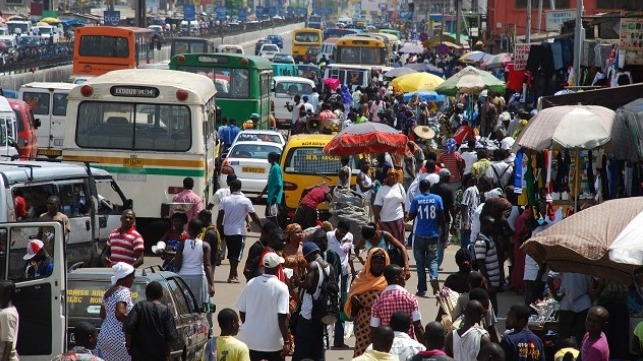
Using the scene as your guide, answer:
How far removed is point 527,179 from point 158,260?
19.1 ft

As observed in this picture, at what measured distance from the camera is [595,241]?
9875 millimetres

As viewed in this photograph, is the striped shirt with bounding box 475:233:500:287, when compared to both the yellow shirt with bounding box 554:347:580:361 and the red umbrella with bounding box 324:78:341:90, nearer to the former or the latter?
the yellow shirt with bounding box 554:347:580:361

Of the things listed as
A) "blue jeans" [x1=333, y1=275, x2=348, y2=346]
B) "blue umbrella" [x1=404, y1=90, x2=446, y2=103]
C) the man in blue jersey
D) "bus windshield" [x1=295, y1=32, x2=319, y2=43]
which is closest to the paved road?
"blue jeans" [x1=333, y1=275, x2=348, y2=346]

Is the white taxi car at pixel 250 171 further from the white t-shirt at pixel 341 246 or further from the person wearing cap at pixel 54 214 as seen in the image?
the white t-shirt at pixel 341 246

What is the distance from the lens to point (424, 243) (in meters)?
16.3

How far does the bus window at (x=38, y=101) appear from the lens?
97.6 ft

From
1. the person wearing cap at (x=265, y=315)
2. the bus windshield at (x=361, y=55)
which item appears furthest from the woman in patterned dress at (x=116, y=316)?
the bus windshield at (x=361, y=55)

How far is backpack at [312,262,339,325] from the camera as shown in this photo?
38.1 feet

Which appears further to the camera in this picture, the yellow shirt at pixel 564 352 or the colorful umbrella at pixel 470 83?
the colorful umbrella at pixel 470 83

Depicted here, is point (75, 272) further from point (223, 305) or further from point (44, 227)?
point (223, 305)

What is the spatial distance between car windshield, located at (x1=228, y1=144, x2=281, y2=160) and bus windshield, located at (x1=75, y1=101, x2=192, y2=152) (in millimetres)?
6066

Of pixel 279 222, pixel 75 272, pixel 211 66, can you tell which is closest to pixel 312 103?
pixel 211 66

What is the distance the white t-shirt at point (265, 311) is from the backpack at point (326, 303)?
720mm

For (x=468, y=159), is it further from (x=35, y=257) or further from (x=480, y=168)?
(x=35, y=257)
